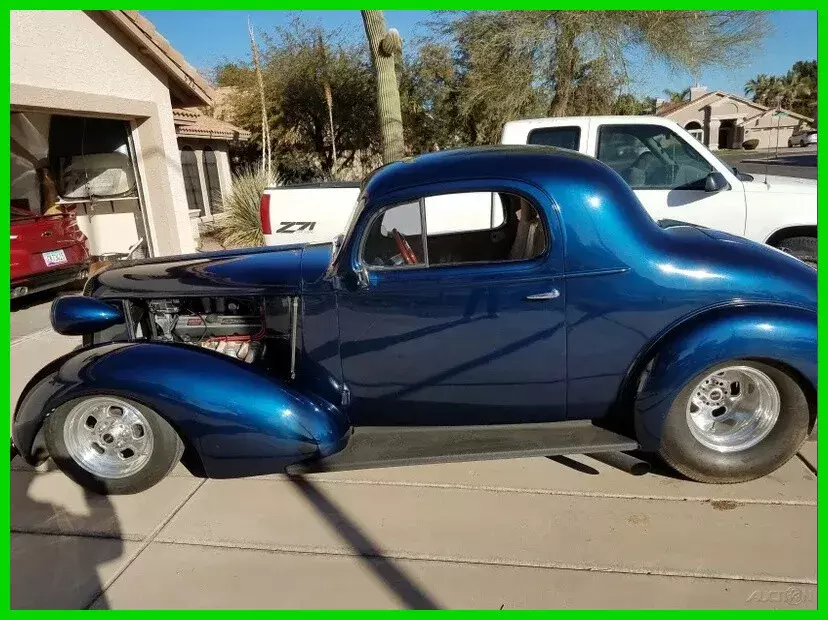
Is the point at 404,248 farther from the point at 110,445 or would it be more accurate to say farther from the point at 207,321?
the point at 110,445

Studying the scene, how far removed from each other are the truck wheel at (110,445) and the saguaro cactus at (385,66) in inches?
278

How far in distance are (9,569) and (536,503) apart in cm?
264

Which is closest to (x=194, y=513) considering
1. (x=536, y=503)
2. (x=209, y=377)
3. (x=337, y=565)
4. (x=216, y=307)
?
(x=209, y=377)

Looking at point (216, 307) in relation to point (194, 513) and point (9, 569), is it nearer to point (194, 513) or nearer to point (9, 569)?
point (194, 513)

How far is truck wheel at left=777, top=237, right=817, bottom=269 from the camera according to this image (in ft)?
18.2

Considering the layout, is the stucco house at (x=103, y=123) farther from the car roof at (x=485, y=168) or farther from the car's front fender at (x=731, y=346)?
the car's front fender at (x=731, y=346)

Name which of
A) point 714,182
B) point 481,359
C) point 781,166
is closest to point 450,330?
point 481,359

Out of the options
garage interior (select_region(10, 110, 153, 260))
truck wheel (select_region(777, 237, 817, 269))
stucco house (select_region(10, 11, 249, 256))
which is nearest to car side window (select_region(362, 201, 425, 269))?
truck wheel (select_region(777, 237, 817, 269))

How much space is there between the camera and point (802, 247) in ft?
18.3

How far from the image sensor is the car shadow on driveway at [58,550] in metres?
2.63

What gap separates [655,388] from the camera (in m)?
2.95

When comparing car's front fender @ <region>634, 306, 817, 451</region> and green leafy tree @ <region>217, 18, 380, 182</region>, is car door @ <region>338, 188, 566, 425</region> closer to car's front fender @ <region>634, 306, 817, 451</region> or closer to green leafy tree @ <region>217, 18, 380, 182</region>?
car's front fender @ <region>634, 306, 817, 451</region>

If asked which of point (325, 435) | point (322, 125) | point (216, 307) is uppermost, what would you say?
point (322, 125)

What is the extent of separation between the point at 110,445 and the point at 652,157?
533 cm
